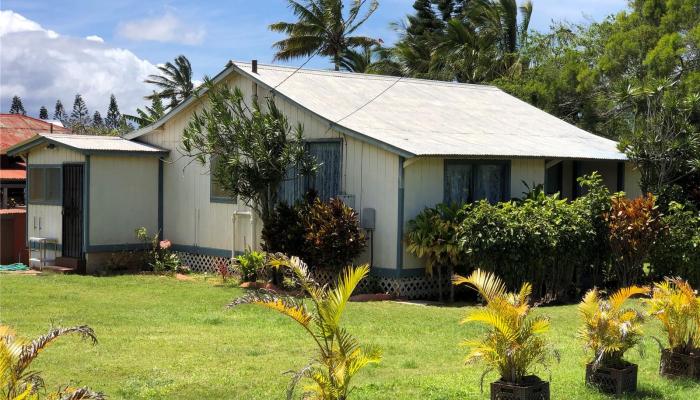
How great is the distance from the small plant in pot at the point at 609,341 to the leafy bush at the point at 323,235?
7.35 metres

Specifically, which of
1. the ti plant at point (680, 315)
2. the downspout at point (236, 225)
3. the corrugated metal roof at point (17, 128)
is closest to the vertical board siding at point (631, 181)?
the downspout at point (236, 225)

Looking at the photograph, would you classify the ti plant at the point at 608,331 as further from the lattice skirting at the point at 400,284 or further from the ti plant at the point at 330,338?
the lattice skirting at the point at 400,284

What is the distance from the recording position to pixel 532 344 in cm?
719

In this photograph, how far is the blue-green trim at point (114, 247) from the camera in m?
18.8

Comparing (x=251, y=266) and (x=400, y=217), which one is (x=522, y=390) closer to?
(x=400, y=217)

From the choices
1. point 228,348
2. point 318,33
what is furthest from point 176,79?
point 228,348

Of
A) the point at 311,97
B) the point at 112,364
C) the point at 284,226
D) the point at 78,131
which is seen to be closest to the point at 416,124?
the point at 311,97

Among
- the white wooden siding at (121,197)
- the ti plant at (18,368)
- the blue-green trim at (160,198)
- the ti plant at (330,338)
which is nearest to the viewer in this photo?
the ti plant at (18,368)

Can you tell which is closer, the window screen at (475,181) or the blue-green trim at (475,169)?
the blue-green trim at (475,169)

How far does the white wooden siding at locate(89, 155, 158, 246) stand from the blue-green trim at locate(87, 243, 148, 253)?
2.7 inches

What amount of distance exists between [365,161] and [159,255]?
653cm

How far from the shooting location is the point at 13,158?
31.6 m

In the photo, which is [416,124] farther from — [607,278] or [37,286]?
[37,286]

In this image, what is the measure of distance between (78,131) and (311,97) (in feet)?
91.0
